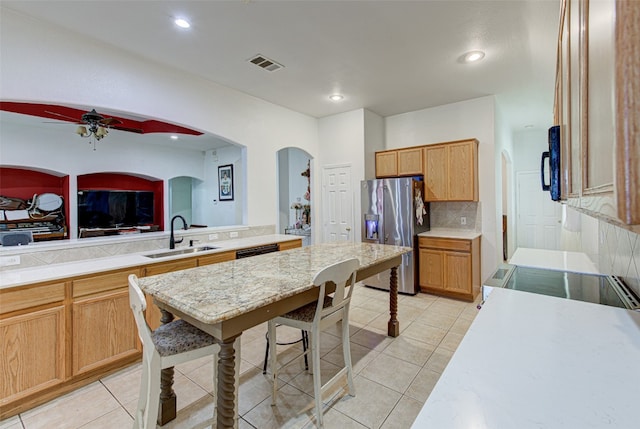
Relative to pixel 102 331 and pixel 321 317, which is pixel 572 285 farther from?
pixel 102 331

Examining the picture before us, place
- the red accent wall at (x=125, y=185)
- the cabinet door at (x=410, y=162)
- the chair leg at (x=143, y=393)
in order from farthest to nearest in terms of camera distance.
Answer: the red accent wall at (x=125, y=185) < the cabinet door at (x=410, y=162) < the chair leg at (x=143, y=393)

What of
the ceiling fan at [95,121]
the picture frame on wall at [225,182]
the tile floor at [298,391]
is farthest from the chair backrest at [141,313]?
the picture frame on wall at [225,182]

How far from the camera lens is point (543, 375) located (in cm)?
74

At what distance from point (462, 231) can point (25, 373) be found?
499 cm

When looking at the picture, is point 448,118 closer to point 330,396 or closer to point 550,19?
point 550,19

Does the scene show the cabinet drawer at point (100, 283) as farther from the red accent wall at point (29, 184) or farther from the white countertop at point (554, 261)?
the red accent wall at point (29, 184)

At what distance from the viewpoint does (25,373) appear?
6.23 feet

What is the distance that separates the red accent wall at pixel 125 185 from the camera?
5.75 m

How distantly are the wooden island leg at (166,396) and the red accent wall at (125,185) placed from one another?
5536 millimetres

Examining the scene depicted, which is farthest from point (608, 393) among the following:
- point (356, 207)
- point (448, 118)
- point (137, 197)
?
point (137, 197)

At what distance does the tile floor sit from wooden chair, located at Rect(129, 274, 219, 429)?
32 centimetres

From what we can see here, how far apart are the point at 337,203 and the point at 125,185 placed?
195 inches

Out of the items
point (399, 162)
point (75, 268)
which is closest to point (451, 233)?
point (399, 162)

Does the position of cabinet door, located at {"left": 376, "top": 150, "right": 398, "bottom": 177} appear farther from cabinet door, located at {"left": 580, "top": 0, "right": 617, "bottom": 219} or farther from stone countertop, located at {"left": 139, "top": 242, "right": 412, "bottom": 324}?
cabinet door, located at {"left": 580, "top": 0, "right": 617, "bottom": 219}
